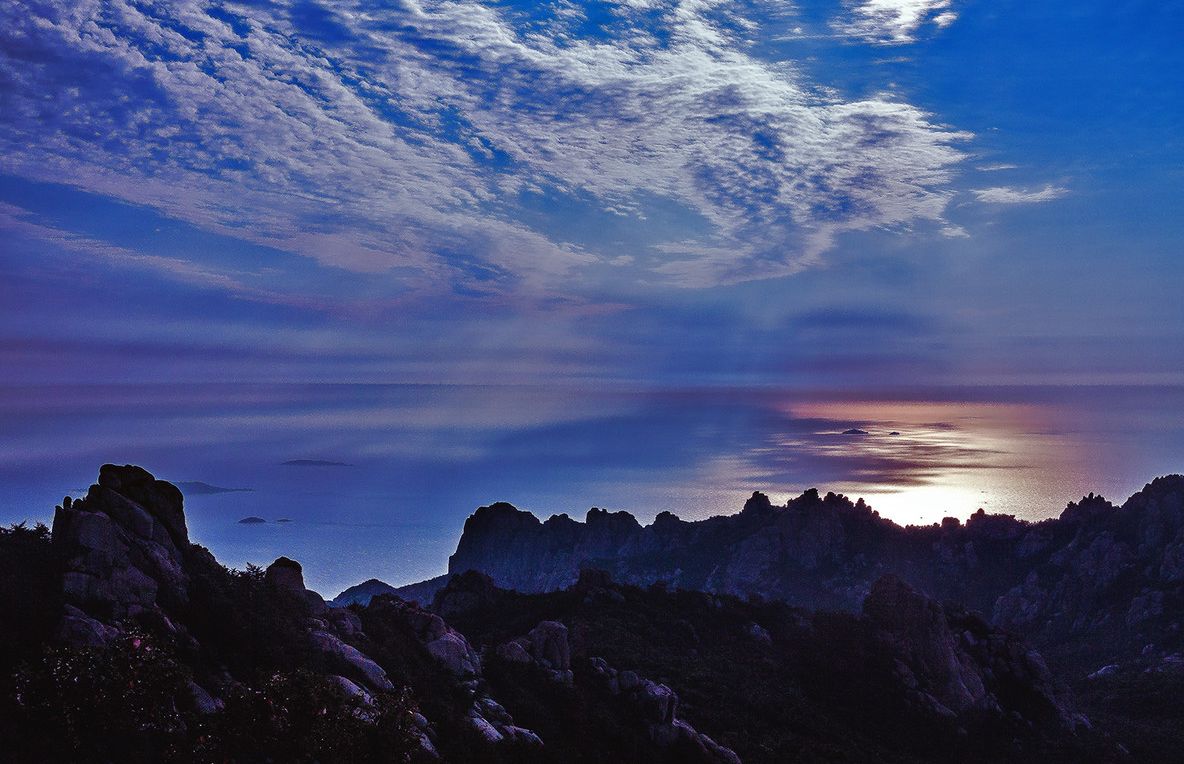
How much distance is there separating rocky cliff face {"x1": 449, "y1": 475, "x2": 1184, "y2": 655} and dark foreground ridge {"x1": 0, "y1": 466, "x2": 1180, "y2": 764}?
2709cm

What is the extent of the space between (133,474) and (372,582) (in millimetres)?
136593

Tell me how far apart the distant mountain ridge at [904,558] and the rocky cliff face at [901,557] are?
0.81 feet

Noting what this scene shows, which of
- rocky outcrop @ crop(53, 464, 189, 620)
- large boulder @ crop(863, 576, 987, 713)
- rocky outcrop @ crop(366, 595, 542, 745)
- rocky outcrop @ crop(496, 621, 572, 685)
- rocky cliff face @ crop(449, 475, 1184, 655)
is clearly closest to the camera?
rocky outcrop @ crop(53, 464, 189, 620)

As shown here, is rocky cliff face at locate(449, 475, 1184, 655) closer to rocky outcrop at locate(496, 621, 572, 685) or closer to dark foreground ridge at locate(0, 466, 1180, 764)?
dark foreground ridge at locate(0, 466, 1180, 764)

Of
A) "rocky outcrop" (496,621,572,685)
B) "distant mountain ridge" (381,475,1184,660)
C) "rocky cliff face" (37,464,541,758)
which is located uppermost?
"rocky cliff face" (37,464,541,758)

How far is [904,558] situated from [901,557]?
57 centimetres

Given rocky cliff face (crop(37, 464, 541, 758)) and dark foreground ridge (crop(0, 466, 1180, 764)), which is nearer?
dark foreground ridge (crop(0, 466, 1180, 764))

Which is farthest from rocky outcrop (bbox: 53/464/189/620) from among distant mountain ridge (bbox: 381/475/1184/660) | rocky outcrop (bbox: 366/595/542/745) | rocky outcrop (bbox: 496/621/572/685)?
distant mountain ridge (bbox: 381/475/1184/660)

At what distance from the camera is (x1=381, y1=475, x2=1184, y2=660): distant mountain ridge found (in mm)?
119625

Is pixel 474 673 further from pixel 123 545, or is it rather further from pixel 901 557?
pixel 901 557

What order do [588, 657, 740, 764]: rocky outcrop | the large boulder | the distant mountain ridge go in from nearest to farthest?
[588, 657, 740, 764]: rocky outcrop
the large boulder
the distant mountain ridge

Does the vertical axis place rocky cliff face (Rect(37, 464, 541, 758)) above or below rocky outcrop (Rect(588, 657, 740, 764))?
above

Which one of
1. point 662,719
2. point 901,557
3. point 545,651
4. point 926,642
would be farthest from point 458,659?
point 901,557

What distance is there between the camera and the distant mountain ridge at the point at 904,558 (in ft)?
392
